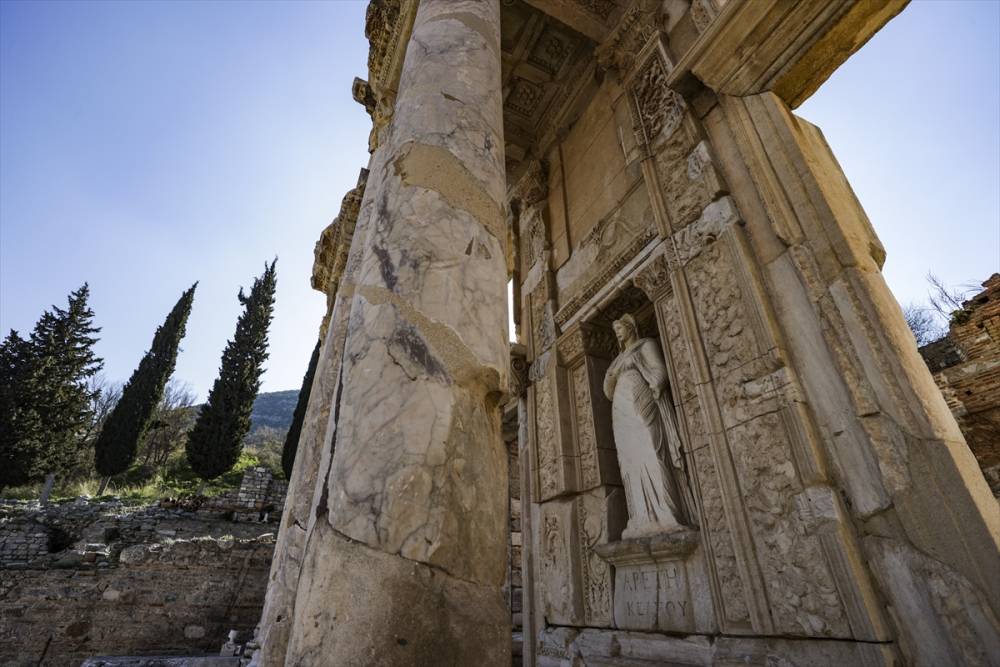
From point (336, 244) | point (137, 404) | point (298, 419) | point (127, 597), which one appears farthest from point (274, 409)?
point (336, 244)

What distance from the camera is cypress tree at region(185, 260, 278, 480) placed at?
2261 centimetres

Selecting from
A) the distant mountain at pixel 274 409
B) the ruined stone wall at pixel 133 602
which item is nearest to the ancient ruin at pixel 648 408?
the ruined stone wall at pixel 133 602

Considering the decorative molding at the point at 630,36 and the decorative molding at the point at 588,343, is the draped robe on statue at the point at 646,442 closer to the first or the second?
the decorative molding at the point at 588,343

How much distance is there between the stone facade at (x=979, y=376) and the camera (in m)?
8.01

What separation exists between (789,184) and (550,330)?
124 inches

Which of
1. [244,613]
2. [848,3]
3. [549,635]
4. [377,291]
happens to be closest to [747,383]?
[377,291]

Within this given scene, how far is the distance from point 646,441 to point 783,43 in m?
3.28

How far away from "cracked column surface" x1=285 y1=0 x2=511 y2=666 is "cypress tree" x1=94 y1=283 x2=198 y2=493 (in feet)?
89.0

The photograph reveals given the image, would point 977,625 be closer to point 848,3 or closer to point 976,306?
point 848,3

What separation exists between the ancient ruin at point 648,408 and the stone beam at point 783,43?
0.06 feet

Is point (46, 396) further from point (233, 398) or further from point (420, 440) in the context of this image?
point (420, 440)

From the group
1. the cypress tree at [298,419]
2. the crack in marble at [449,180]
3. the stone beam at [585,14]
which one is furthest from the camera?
the cypress tree at [298,419]

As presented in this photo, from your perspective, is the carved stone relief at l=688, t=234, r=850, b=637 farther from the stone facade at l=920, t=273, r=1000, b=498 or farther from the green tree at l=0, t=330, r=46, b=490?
the green tree at l=0, t=330, r=46, b=490

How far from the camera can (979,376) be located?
27.4 feet
